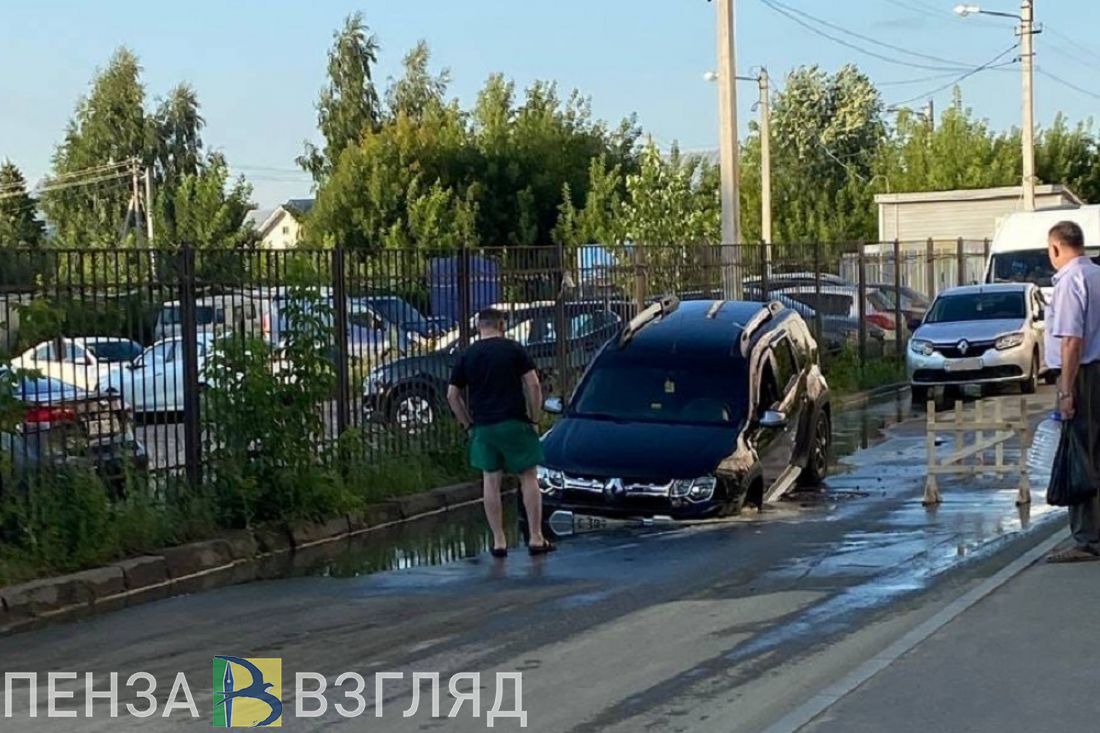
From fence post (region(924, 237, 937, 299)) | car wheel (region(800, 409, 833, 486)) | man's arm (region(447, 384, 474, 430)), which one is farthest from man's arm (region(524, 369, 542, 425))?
fence post (region(924, 237, 937, 299))

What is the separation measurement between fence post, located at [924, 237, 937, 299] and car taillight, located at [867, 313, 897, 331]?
358 cm

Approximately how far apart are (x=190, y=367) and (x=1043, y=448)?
9.29 meters

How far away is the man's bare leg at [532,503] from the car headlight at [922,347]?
14.1 metres

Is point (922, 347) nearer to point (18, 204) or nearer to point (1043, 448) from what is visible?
point (1043, 448)

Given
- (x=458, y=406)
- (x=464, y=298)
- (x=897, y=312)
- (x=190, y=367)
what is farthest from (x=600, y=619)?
(x=897, y=312)

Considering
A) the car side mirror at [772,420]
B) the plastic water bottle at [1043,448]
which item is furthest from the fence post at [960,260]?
the car side mirror at [772,420]

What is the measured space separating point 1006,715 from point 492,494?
553 centimetres

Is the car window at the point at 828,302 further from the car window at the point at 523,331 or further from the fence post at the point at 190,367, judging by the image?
the fence post at the point at 190,367

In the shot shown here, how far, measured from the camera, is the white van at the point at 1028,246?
29.4 m

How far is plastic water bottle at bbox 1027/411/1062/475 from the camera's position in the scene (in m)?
15.7

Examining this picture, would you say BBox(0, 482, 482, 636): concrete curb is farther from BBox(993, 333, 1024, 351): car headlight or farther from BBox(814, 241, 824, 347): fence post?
BBox(814, 241, 824, 347): fence post

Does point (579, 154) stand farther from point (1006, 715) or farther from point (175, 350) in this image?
point (1006, 715)

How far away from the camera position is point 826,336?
27.7 meters

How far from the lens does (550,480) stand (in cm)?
1244
